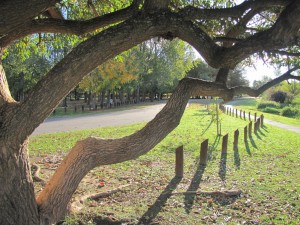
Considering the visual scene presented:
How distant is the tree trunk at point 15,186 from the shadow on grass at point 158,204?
7.37 ft

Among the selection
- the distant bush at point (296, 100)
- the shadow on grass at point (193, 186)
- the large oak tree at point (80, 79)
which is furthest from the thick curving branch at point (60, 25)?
the distant bush at point (296, 100)

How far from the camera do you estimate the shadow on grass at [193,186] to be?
6931 mm

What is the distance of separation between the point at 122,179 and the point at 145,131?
175 inches

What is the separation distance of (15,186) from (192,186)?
5.18 m

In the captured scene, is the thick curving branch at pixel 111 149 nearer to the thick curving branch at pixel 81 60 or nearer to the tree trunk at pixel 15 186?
the tree trunk at pixel 15 186

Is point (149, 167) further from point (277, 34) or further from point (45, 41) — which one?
point (277, 34)

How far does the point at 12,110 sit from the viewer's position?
14.0ft

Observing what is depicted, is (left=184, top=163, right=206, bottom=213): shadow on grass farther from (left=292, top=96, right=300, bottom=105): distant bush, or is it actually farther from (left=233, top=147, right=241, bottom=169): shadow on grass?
(left=292, top=96, right=300, bottom=105): distant bush

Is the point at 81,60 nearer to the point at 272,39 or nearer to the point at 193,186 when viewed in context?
the point at 272,39

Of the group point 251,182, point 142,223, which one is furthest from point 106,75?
point 142,223

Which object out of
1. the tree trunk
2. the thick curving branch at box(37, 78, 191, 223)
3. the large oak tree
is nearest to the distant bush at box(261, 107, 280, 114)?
the large oak tree

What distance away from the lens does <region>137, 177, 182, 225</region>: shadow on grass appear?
612 centimetres

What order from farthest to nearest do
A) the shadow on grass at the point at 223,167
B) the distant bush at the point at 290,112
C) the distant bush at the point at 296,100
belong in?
the distant bush at the point at 296,100 < the distant bush at the point at 290,112 < the shadow on grass at the point at 223,167

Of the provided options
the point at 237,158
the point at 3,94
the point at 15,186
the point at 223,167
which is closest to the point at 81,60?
the point at 3,94
